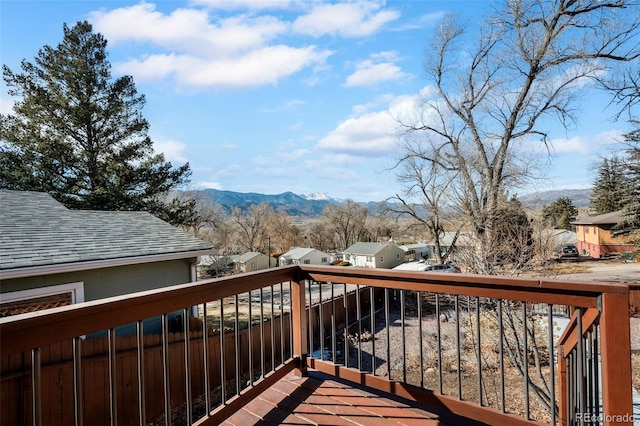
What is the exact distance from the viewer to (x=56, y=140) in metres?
13.4

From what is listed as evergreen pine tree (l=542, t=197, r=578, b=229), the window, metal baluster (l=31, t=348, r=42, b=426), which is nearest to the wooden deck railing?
metal baluster (l=31, t=348, r=42, b=426)

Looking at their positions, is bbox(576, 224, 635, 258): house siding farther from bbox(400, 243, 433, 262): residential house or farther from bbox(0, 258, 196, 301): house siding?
bbox(0, 258, 196, 301): house siding

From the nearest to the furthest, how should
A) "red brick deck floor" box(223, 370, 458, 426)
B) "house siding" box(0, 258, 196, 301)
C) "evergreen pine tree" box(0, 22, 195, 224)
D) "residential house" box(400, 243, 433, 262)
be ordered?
"red brick deck floor" box(223, 370, 458, 426)
"house siding" box(0, 258, 196, 301)
"evergreen pine tree" box(0, 22, 195, 224)
"residential house" box(400, 243, 433, 262)

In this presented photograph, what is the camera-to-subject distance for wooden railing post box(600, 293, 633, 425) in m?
1.49

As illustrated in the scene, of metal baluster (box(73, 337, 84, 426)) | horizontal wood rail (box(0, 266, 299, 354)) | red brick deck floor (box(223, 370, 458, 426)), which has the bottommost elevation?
red brick deck floor (box(223, 370, 458, 426))

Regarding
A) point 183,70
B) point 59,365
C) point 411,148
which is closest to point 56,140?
point 183,70

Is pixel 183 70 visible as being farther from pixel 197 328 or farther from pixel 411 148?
pixel 411 148

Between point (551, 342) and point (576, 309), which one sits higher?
point (576, 309)

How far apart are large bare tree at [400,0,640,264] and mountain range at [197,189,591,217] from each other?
0.93m

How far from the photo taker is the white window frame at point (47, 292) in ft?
17.1

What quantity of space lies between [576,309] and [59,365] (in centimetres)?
559

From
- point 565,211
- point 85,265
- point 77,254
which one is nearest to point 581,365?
point 85,265

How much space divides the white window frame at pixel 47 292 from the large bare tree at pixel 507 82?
8536 millimetres

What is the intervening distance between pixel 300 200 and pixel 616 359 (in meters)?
103
